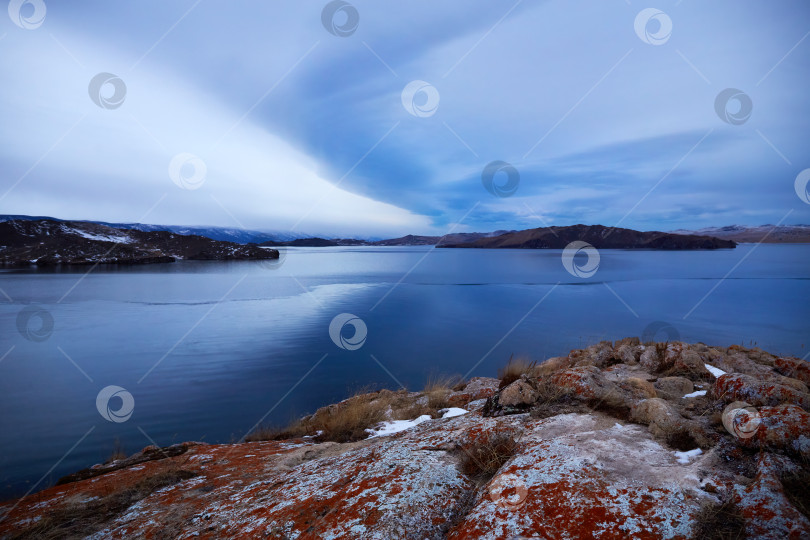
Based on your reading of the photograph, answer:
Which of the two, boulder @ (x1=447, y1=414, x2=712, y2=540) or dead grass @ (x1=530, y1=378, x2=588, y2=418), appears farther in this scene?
dead grass @ (x1=530, y1=378, x2=588, y2=418)

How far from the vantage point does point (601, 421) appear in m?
3.52

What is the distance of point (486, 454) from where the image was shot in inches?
128

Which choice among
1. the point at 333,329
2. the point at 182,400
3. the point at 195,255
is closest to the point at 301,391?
the point at 182,400

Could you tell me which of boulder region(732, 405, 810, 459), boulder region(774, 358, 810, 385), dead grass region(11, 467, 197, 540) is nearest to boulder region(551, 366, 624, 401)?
boulder region(732, 405, 810, 459)

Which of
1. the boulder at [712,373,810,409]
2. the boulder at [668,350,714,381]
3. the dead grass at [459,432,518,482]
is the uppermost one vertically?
the dead grass at [459,432,518,482]

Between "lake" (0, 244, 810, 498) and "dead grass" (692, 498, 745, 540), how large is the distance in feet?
32.9

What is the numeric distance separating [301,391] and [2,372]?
12010 mm

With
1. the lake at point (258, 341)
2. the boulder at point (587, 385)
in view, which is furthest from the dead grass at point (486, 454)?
the lake at point (258, 341)

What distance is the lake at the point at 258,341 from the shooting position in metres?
10.0

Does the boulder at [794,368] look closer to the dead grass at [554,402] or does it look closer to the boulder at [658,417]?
the boulder at [658,417]

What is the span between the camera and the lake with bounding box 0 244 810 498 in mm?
10016

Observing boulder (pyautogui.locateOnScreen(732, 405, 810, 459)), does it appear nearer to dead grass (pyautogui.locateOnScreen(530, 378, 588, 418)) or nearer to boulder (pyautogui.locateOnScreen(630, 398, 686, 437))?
boulder (pyautogui.locateOnScreen(630, 398, 686, 437))

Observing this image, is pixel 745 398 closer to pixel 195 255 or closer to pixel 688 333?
pixel 688 333

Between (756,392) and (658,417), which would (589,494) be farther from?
(756,392)
